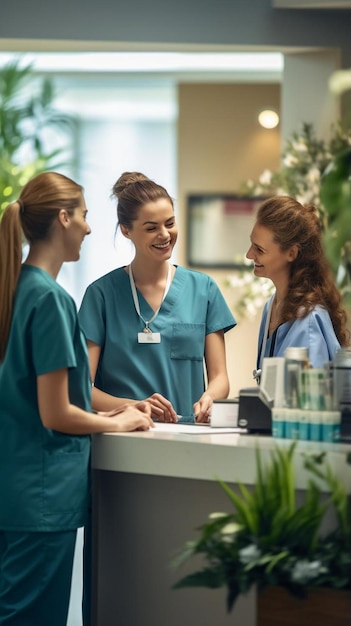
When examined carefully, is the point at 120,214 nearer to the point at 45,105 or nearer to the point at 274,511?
the point at 274,511

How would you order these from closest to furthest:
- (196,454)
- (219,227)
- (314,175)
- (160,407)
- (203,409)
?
(196,454)
(160,407)
(203,409)
(314,175)
(219,227)

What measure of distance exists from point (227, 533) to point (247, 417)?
0.47 meters

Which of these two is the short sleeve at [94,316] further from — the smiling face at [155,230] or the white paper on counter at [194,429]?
the white paper on counter at [194,429]

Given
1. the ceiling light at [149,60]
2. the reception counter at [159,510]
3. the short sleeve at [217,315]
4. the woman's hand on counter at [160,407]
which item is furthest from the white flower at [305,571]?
the ceiling light at [149,60]

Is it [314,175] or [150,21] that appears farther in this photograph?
[314,175]

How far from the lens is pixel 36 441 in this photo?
2.62 meters

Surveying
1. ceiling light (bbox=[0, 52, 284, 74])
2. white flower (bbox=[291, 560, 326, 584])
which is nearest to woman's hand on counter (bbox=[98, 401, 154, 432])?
white flower (bbox=[291, 560, 326, 584])

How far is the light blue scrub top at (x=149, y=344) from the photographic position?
3273 millimetres

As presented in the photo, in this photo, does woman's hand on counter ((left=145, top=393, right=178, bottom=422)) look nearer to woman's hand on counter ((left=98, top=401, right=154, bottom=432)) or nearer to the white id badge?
woman's hand on counter ((left=98, top=401, right=154, bottom=432))

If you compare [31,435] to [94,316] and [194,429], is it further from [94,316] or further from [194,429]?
[94,316]

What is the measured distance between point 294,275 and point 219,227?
5173 mm

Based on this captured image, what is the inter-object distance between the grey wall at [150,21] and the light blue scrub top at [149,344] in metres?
2.25

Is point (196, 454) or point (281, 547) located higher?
point (196, 454)

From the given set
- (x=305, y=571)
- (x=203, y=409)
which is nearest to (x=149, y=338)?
Answer: (x=203, y=409)
